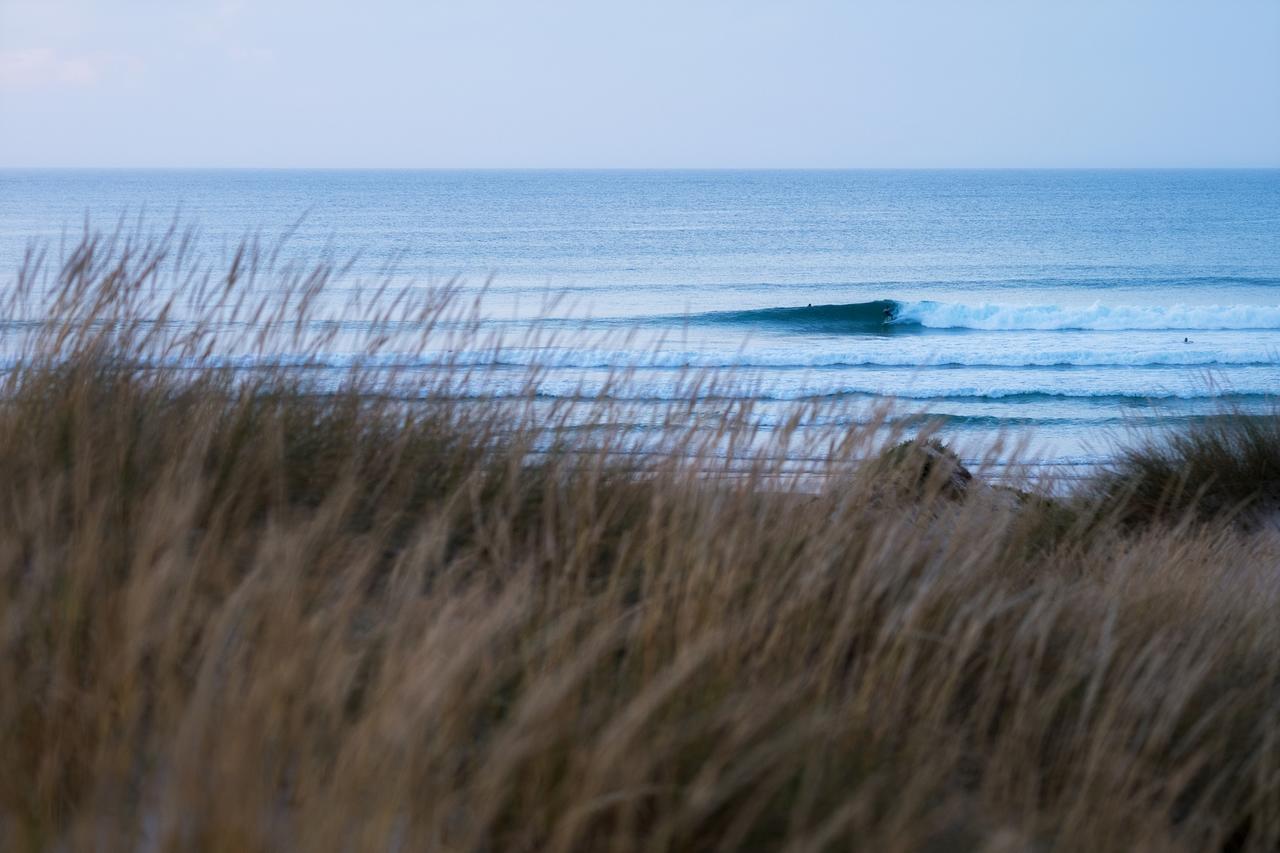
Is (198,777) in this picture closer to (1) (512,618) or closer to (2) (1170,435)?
(1) (512,618)

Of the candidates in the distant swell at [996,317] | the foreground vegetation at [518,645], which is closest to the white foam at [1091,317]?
the distant swell at [996,317]

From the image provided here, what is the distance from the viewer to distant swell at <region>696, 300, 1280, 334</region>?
79.2ft

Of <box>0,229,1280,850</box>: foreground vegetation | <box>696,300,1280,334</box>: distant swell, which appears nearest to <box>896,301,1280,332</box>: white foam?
<box>696,300,1280,334</box>: distant swell

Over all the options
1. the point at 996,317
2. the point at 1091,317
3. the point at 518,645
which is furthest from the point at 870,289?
the point at 518,645

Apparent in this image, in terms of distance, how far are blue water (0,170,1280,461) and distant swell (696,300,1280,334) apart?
0.08 metres

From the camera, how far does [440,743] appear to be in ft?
6.18

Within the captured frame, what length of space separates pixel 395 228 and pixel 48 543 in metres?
52.4

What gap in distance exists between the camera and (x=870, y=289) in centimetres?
3103

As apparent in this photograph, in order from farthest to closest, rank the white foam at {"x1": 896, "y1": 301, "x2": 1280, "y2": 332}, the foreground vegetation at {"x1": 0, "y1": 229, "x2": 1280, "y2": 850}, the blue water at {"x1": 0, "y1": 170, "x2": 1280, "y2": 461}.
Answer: the white foam at {"x1": 896, "y1": 301, "x2": 1280, "y2": 332} < the blue water at {"x1": 0, "y1": 170, "x2": 1280, "y2": 461} < the foreground vegetation at {"x1": 0, "y1": 229, "x2": 1280, "y2": 850}

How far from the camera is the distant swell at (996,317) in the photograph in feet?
79.2

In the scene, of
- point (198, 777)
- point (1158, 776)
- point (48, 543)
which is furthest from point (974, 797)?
point (48, 543)

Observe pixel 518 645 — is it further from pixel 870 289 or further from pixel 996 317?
pixel 870 289

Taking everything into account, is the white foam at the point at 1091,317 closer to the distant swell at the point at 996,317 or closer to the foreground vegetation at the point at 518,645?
the distant swell at the point at 996,317

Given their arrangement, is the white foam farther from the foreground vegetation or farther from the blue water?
the foreground vegetation
